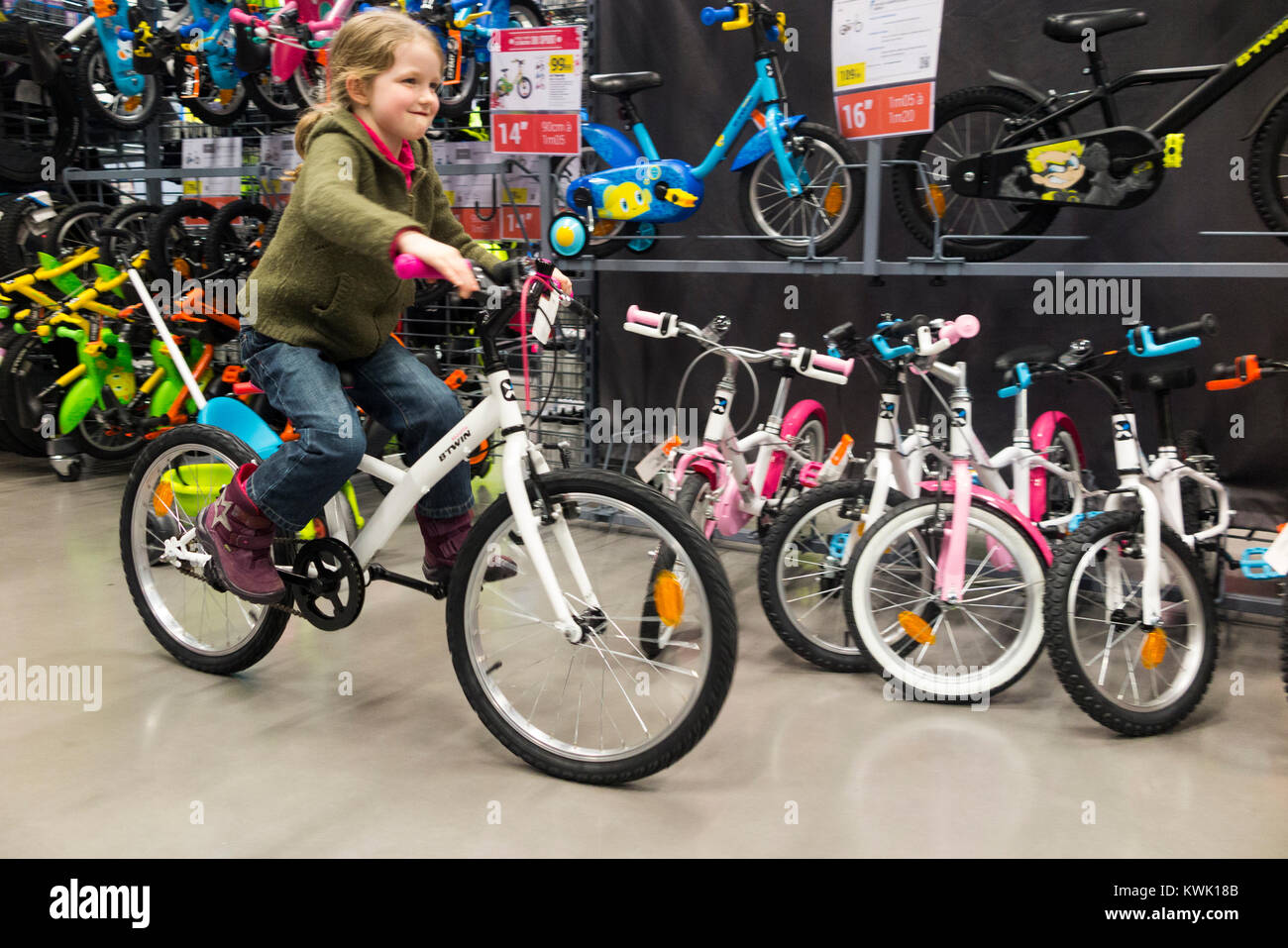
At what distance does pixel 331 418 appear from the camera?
7.49 feet

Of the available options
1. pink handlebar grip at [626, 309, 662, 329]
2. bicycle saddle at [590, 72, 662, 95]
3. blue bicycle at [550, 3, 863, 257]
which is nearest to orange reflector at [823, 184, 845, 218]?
blue bicycle at [550, 3, 863, 257]

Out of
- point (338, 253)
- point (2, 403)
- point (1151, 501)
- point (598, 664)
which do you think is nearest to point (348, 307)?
point (338, 253)

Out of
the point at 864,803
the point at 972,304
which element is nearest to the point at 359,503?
the point at 972,304

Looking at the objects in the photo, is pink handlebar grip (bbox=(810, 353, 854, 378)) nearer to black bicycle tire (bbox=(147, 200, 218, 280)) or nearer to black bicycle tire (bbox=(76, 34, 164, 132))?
black bicycle tire (bbox=(147, 200, 218, 280))

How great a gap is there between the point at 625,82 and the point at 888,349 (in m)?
1.95

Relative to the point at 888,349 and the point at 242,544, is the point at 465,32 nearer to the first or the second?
the point at 888,349

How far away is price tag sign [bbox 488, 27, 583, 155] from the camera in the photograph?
12.5 ft

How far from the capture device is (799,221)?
14.4 feet

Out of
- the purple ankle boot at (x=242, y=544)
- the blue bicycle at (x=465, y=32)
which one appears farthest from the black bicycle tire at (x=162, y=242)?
the purple ankle boot at (x=242, y=544)

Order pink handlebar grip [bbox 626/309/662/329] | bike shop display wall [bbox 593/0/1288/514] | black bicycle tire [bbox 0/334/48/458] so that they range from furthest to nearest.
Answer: black bicycle tire [bbox 0/334/48/458], bike shop display wall [bbox 593/0/1288/514], pink handlebar grip [bbox 626/309/662/329]

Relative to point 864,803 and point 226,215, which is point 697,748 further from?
point 226,215

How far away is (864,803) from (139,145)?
246 inches

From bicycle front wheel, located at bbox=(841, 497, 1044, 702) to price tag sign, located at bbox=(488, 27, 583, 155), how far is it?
200cm

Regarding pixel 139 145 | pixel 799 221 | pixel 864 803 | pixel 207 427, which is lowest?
pixel 864 803
